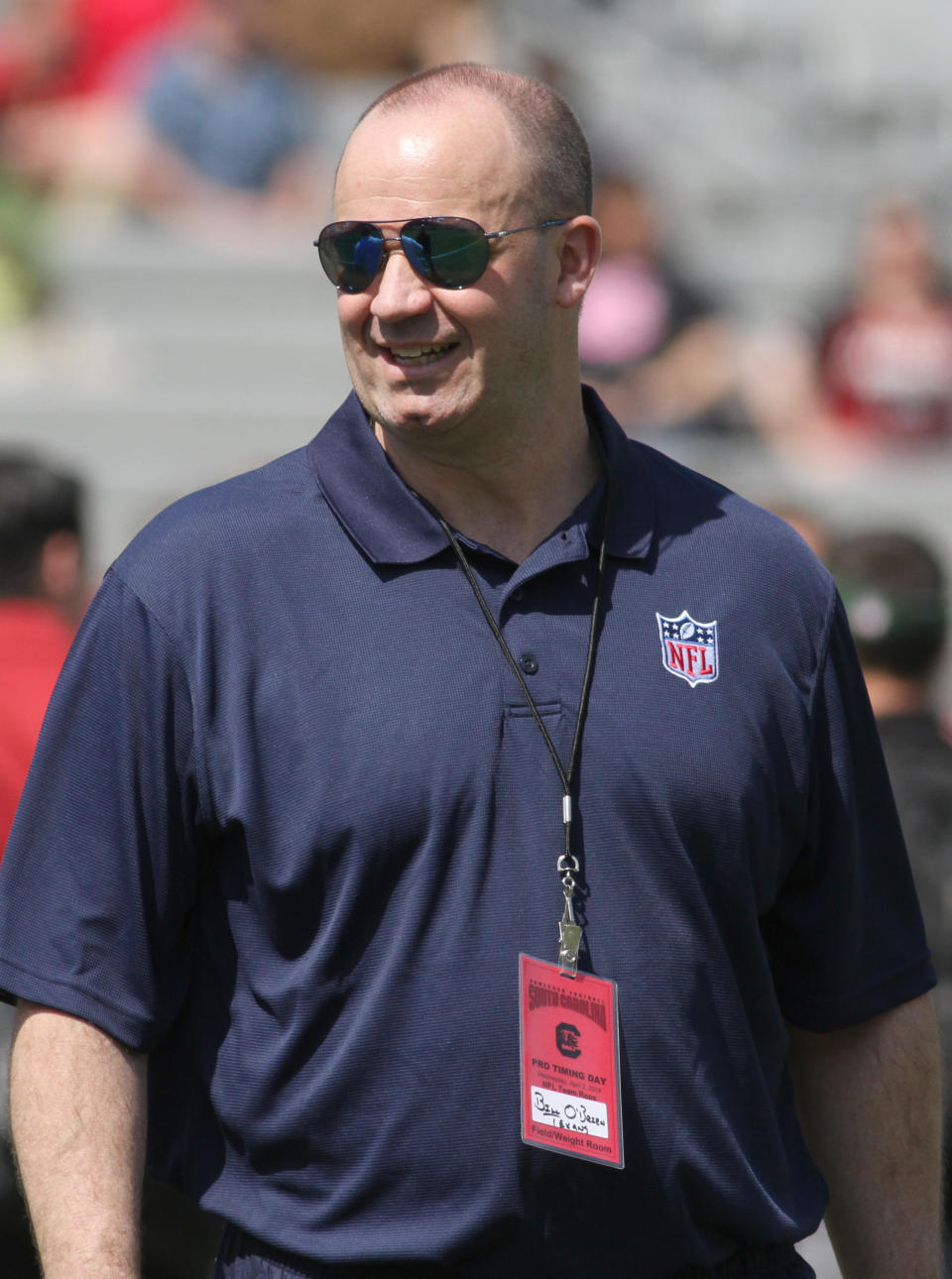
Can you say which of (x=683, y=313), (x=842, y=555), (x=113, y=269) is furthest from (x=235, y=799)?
(x=113, y=269)

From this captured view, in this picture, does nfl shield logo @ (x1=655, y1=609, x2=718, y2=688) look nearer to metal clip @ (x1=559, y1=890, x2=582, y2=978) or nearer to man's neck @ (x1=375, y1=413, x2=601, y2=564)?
man's neck @ (x1=375, y1=413, x2=601, y2=564)

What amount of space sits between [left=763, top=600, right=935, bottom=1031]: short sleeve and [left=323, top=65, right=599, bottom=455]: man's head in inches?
19.3

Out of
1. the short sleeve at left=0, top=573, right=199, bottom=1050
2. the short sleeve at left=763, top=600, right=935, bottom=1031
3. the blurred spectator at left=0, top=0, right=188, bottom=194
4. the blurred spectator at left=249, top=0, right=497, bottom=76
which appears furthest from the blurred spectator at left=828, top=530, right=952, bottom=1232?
the blurred spectator at left=249, top=0, right=497, bottom=76

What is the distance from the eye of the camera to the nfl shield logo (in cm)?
193

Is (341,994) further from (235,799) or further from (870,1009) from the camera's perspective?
(870,1009)

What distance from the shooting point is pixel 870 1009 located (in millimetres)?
2088

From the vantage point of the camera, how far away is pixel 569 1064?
5.96 ft

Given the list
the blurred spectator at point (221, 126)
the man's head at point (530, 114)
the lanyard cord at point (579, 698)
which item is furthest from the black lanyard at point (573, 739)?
the blurred spectator at point (221, 126)

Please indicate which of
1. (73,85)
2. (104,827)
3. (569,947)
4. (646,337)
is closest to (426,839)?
(569,947)

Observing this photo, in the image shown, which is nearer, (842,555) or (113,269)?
(842,555)

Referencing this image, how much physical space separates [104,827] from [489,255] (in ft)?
2.36

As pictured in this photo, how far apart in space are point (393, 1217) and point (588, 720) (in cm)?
53

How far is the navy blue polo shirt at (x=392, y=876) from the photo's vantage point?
1791 mm

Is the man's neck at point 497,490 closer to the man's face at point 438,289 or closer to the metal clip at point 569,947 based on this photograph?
the man's face at point 438,289
